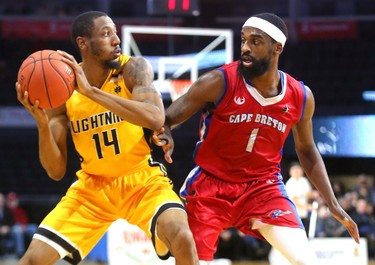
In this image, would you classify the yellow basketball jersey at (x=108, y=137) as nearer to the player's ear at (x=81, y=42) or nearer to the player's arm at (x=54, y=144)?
the player's arm at (x=54, y=144)

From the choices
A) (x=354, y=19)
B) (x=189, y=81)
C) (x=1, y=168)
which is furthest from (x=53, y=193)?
(x=354, y=19)

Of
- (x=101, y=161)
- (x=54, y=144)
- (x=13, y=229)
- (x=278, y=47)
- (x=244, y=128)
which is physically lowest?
(x=13, y=229)

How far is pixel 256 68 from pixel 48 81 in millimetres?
1349

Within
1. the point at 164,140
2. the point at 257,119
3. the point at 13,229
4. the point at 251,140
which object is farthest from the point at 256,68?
the point at 13,229

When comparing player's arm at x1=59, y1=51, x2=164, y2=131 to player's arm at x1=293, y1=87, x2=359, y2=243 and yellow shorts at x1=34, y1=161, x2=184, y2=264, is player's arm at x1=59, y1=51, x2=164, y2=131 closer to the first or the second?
yellow shorts at x1=34, y1=161, x2=184, y2=264

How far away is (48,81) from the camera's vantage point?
4.56 meters

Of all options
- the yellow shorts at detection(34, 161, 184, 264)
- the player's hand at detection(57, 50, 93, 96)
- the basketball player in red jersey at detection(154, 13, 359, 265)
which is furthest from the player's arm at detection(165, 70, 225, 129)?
the player's hand at detection(57, 50, 93, 96)

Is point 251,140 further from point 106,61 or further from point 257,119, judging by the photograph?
point 106,61

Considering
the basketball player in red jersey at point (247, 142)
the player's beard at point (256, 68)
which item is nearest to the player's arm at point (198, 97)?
the basketball player in red jersey at point (247, 142)

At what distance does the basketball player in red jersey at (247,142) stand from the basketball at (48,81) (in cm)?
75

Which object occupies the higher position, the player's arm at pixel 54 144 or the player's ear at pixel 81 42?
the player's ear at pixel 81 42

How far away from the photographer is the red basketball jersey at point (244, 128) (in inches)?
197

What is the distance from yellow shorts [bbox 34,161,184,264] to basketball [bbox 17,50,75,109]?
0.77 m

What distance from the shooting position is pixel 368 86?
698 inches
